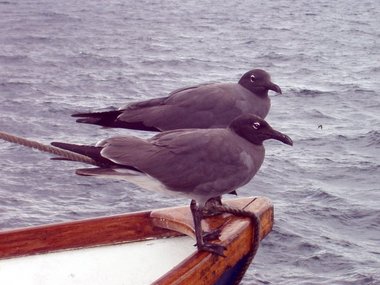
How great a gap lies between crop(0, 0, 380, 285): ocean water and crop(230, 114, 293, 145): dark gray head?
4819 millimetres

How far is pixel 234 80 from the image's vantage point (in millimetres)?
23062

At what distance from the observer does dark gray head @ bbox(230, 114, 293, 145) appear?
20.3 ft

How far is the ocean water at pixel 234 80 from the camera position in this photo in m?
12.5

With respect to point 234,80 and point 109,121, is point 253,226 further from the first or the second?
point 234,80

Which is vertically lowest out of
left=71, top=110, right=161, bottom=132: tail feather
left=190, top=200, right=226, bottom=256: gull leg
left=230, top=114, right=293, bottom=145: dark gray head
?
left=190, top=200, right=226, bottom=256: gull leg

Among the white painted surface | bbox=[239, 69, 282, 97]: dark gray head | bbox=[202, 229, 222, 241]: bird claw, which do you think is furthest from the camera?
bbox=[239, 69, 282, 97]: dark gray head

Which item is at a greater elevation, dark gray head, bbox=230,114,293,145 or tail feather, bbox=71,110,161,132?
dark gray head, bbox=230,114,293,145

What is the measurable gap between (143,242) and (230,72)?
18.7 meters

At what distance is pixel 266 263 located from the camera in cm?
1152

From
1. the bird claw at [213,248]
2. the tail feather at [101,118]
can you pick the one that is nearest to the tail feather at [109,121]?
the tail feather at [101,118]

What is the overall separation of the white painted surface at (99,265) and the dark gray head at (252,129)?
0.80 m

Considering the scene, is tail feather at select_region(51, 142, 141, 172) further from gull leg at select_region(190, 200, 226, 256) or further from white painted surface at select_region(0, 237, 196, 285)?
white painted surface at select_region(0, 237, 196, 285)

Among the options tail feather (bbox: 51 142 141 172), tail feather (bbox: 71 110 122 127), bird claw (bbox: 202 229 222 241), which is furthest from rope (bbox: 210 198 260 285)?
tail feather (bbox: 71 110 122 127)

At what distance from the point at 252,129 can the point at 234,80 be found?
55.6ft
